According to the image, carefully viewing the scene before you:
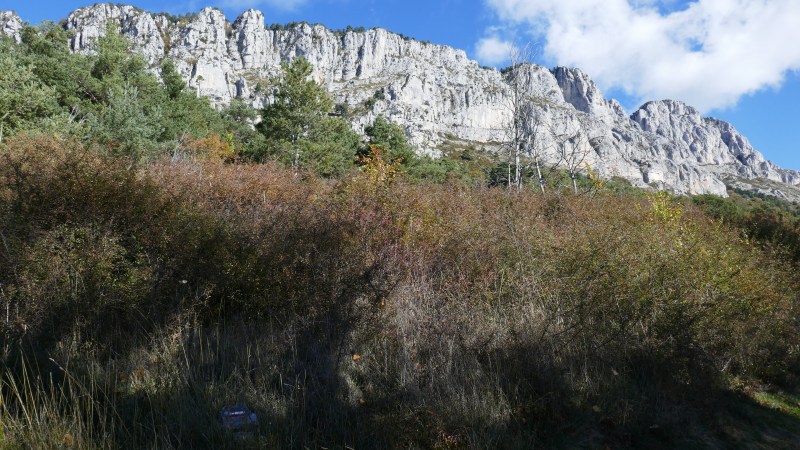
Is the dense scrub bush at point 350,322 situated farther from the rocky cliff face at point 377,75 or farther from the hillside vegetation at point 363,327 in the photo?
the rocky cliff face at point 377,75

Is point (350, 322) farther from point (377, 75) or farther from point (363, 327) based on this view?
point (377, 75)

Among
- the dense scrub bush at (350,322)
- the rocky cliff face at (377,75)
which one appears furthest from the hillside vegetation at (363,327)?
the rocky cliff face at (377,75)

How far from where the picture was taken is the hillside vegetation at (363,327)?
338cm

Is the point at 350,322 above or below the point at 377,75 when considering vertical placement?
below

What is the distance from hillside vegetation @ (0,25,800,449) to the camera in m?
3.38

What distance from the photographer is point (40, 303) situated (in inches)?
173

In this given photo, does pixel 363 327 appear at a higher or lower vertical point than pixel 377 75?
lower

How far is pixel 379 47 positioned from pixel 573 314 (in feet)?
499

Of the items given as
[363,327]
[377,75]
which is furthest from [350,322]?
[377,75]

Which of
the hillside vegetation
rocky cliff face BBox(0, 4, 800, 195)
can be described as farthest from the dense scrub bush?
rocky cliff face BBox(0, 4, 800, 195)

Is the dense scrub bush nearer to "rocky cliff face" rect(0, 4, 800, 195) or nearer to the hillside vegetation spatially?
the hillside vegetation

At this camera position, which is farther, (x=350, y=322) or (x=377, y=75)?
(x=377, y=75)

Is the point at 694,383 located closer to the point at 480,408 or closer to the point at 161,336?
the point at 480,408

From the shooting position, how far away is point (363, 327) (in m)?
4.58
